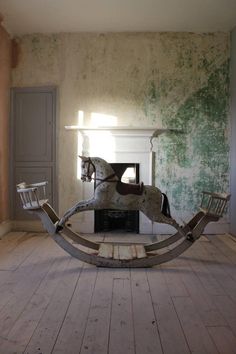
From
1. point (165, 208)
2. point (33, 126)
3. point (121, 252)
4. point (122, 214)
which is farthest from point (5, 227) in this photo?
point (165, 208)

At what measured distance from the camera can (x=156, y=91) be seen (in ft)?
17.4

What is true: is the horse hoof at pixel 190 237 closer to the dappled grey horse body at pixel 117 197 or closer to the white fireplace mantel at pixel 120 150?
the dappled grey horse body at pixel 117 197

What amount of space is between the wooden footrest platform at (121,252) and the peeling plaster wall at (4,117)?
1942 millimetres

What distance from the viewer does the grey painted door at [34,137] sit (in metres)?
5.37

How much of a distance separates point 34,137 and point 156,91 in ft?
6.24

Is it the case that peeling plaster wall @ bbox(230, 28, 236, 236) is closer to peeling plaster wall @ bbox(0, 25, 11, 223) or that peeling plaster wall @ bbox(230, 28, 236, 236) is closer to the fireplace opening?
the fireplace opening

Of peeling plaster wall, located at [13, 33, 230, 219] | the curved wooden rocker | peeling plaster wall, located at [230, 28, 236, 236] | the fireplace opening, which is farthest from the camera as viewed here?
the fireplace opening

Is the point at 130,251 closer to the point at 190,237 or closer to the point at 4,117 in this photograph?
the point at 190,237

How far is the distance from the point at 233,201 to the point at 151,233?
4.10ft

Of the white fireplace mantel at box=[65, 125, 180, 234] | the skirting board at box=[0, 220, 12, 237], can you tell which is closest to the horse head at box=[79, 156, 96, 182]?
the white fireplace mantel at box=[65, 125, 180, 234]

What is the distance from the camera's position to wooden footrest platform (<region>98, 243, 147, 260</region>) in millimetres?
3580

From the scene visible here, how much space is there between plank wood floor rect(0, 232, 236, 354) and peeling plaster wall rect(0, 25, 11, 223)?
130cm

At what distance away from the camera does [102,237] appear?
511cm

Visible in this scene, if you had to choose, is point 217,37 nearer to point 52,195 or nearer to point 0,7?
point 0,7
